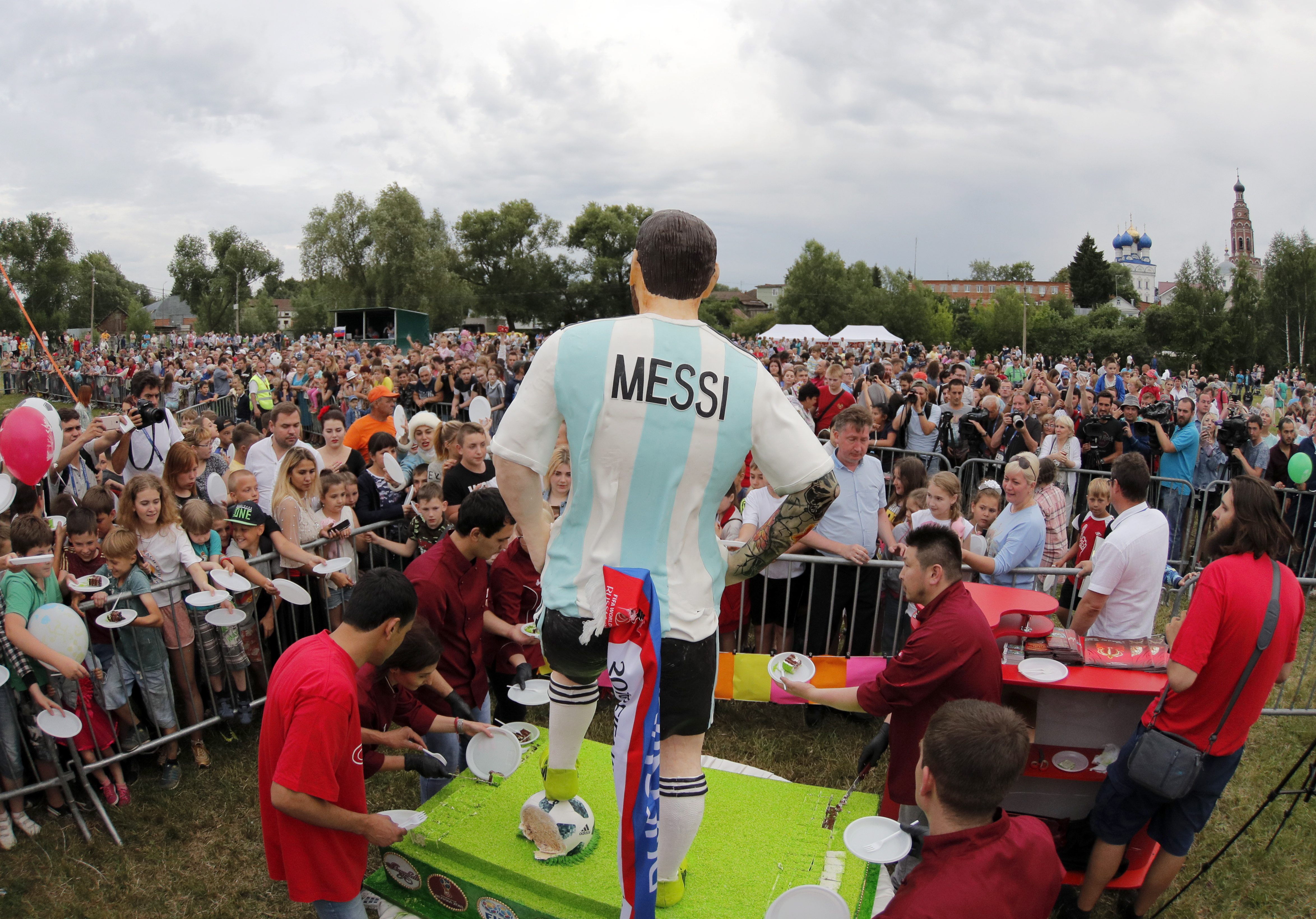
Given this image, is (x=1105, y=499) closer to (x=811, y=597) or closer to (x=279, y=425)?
(x=811, y=597)

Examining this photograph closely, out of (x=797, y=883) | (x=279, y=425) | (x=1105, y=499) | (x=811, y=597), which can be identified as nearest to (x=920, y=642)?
(x=797, y=883)

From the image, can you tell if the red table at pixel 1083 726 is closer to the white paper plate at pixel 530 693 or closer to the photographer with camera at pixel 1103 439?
the white paper plate at pixel 530 693

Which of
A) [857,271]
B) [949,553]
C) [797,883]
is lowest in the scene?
[797,883]

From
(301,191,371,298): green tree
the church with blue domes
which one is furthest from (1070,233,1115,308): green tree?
(301,191,371,298): green tree

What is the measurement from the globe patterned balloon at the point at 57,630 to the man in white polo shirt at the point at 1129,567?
4758mm

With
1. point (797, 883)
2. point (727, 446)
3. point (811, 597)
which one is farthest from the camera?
point (811, 597)

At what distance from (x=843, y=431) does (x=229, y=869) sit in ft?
13.7

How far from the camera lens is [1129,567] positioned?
12.9 ft

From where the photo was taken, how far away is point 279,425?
20.5ft

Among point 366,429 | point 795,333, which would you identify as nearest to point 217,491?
point 366,429

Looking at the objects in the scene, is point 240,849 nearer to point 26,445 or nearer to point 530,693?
point 530,693

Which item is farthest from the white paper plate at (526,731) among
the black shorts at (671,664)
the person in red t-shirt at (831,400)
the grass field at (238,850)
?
the person in red t-shirt at (831,400)

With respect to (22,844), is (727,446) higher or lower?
higher

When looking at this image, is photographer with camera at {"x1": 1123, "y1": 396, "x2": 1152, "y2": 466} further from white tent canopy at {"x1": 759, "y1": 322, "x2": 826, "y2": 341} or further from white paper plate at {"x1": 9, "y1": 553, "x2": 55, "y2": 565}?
white tent canopy at {"x1": 759, "y1": 322, "x2": 826, "y2": 341}
